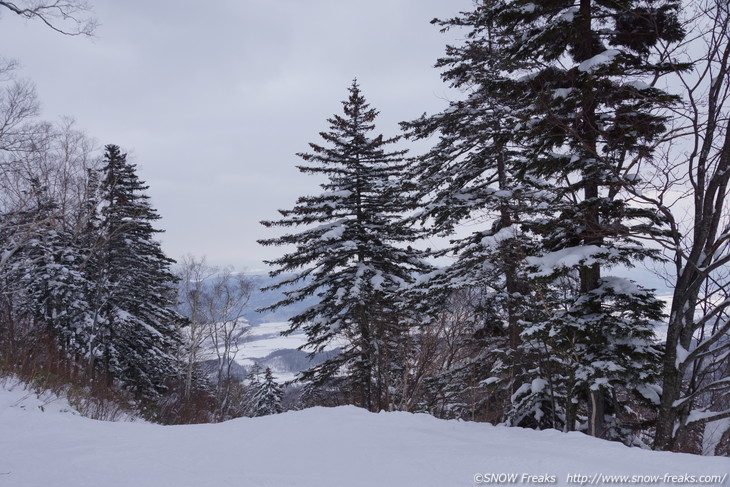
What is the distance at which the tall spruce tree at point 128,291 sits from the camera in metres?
18.4

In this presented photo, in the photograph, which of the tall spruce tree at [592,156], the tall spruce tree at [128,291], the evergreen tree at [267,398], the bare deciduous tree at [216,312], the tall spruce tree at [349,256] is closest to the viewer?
the tall spruce tree at [592,156]

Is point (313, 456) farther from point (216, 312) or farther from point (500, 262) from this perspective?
point (216, 312)

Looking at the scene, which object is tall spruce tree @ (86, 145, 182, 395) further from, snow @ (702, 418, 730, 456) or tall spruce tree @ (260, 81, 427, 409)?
snow @ (702, 418, 730, 456)

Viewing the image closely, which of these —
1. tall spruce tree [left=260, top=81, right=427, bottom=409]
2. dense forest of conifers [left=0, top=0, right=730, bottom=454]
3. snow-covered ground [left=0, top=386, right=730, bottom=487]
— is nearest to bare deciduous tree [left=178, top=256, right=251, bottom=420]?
dense forest of conifers [left=0, top=0, right=730, bottom=454]

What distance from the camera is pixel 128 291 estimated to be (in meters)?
19.5

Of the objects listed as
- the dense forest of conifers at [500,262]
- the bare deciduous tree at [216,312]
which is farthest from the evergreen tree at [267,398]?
the dense forest of conifers at [500,262]

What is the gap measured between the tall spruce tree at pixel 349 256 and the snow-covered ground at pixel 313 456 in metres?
9.11

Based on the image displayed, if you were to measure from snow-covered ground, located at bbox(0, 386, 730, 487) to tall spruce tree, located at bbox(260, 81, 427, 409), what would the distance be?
9106 millimetres

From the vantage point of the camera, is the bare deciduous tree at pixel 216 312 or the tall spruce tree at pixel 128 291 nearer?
the tall spruce tree at pixel 128 291

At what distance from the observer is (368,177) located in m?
15.3

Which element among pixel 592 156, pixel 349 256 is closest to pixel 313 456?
pixel 592 156

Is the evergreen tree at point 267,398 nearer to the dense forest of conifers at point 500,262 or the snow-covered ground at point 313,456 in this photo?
the dense forest of conifers at point 500,262

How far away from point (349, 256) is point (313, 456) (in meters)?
11.6

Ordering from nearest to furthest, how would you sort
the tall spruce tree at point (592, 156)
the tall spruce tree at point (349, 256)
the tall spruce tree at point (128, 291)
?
the tall spruce tree at point (592, 156) < the tall spruce tree at point (349, 256) < the tall spruce tree at point (128, 291)
